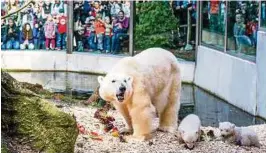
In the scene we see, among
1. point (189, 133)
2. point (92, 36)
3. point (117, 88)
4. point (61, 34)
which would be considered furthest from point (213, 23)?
point (117, 88)

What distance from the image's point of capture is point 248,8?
984 centimetres

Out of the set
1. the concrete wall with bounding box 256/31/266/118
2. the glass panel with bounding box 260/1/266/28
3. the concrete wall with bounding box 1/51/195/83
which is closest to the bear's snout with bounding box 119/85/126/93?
the concrete wall with bounding box 256/31/266/118

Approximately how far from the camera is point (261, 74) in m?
8.63

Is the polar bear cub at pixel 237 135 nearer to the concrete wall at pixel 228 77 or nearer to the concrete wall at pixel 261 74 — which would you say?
the concrete wall at pixel 261 74

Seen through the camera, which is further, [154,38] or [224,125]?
[154,38]

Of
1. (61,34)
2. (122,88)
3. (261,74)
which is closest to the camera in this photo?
(122,88)

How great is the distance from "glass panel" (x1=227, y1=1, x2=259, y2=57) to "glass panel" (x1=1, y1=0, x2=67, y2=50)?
427 centimetres

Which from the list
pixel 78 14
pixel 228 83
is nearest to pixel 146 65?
pixel 228 83

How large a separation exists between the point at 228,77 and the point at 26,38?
530 centimetres

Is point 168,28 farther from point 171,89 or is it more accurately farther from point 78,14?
point 171,89

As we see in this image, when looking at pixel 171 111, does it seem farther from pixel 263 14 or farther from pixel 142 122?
pixel 263 14

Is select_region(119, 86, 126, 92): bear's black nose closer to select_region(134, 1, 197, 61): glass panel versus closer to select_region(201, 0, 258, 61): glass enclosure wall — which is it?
select_region(201, 0, 258, 61): glass enclosure wall

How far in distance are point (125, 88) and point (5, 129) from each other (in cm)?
108

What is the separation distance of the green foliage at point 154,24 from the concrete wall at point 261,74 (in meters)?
3.81
